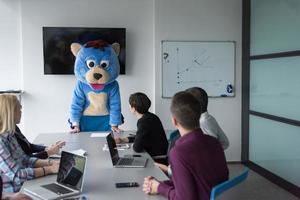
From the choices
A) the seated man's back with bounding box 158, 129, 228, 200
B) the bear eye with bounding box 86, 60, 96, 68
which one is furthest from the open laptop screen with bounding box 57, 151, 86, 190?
the bear eye with bounding box 86, 60, 96, 68

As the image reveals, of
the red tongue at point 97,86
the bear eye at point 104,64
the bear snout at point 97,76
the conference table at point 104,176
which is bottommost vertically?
the conference table at point 104,176

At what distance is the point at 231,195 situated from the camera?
5.72ft

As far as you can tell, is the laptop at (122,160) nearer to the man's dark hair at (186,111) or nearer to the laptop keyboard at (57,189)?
the laptop keyboard at (57,189)

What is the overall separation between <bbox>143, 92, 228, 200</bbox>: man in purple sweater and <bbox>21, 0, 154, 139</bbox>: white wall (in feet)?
11.3

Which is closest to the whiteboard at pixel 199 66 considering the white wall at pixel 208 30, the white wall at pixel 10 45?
the white wall at pixel 208 30

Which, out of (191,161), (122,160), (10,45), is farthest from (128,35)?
(191,161)

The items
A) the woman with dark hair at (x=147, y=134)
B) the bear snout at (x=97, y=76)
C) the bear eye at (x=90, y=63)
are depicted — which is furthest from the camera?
the bear eye at (x=90, y=63)

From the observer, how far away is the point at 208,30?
5.28m

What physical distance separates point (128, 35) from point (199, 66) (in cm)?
119

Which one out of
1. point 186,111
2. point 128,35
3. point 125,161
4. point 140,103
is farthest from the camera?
point 128,35

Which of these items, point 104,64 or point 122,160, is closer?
point 122,160

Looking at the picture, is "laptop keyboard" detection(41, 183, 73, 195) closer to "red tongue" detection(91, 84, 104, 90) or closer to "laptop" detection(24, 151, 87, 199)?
"laptop" detection(24, 151, 87, 199)

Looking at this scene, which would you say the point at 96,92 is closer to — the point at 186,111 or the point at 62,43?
the point at 62,43

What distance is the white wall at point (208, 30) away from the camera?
5172 millimetres
